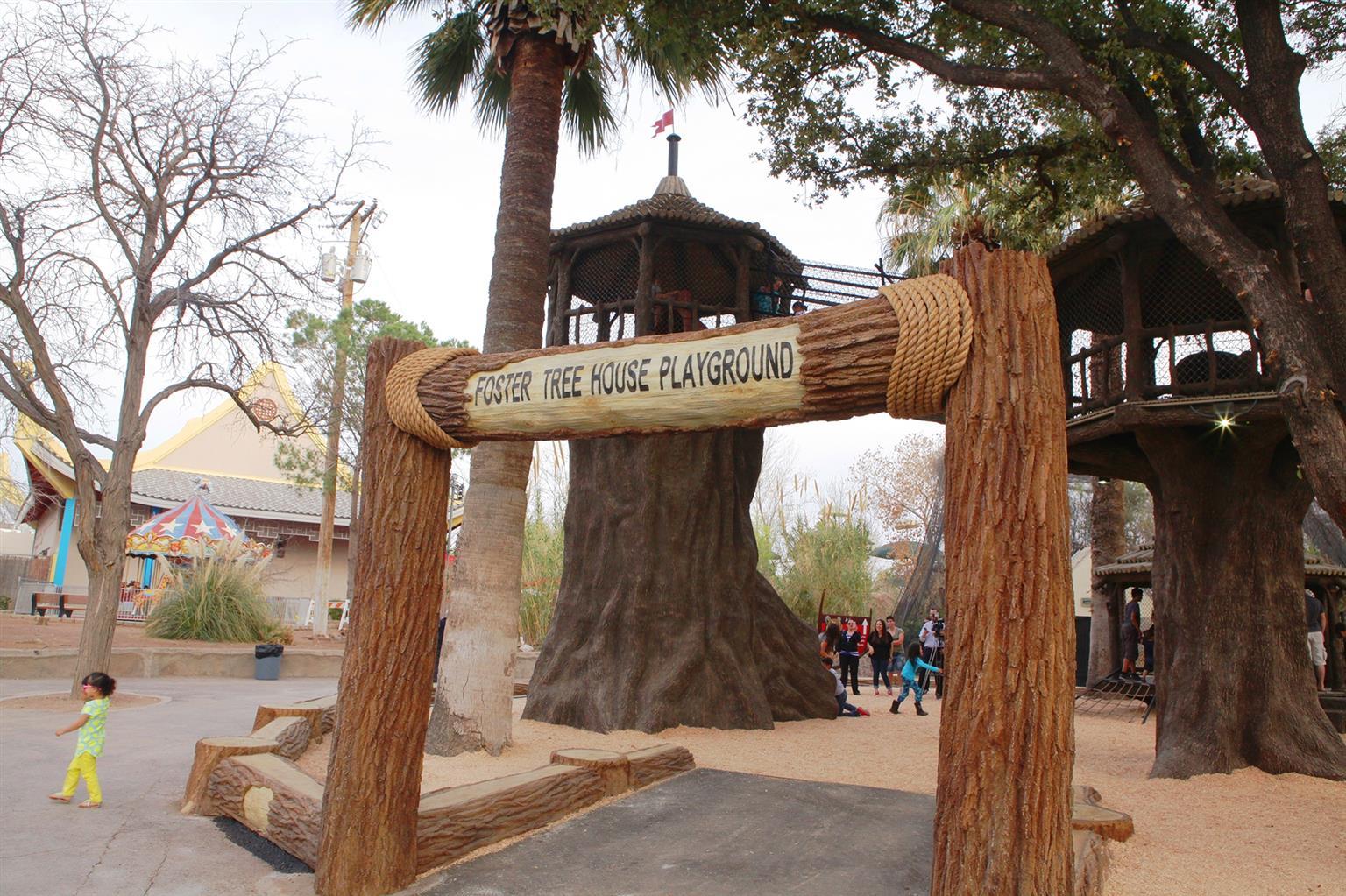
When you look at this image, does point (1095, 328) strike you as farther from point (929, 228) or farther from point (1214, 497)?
point (929, 228)

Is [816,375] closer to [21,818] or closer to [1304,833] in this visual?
[1304,833]

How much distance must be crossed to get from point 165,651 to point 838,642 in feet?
35.6

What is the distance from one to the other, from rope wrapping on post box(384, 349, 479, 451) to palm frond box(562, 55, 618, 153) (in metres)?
7.27

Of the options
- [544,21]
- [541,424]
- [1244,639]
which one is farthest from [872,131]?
[541,424]

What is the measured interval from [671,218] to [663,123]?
3.57m

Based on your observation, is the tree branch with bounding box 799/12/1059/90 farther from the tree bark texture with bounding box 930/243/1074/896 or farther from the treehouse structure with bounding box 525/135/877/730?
the tree bark texture with bounding box 930/243/1074/896

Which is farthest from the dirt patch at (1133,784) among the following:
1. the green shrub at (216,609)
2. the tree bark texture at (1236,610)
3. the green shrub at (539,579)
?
the green shrub at (216,609)

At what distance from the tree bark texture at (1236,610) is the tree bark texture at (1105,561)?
8.46 meters

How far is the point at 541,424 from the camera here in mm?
4469

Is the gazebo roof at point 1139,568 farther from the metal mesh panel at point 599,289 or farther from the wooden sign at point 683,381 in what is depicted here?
the wooden sign at point 683,381

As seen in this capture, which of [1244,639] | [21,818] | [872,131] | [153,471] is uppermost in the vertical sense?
[872,131]

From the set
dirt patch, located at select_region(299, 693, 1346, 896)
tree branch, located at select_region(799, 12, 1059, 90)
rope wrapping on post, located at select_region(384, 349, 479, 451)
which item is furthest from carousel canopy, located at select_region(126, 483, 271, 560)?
rope wrapping on post, located at select_region(384, 349, 479, 451)

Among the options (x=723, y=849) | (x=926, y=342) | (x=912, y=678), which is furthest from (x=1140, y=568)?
(x=926, y=342)

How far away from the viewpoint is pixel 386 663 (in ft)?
15.1
